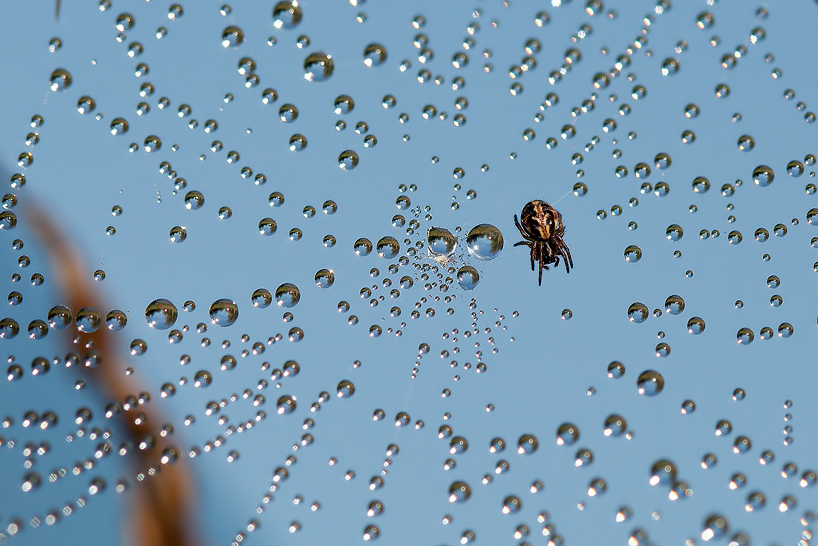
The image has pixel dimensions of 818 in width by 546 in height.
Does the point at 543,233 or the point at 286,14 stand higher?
the point at 286,14

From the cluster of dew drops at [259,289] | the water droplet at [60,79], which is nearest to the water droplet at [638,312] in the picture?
the cluster of dew drops at [259,289]

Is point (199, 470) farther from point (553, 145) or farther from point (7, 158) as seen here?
point (553, 145)

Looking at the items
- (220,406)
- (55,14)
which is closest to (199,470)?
(220,406)

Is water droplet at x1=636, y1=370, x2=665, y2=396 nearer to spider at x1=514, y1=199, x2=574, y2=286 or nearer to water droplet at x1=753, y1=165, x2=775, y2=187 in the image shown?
spider at x1=514, y1=199, x2=574, y2=286

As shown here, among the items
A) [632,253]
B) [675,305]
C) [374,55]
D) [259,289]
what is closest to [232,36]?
[374,55]

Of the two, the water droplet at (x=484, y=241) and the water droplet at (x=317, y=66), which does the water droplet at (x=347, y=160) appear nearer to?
the water droplet at (x=317, y=66)

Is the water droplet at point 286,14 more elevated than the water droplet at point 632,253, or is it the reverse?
the water droplet at point 286,14

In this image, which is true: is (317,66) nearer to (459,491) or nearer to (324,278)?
(324,278)
